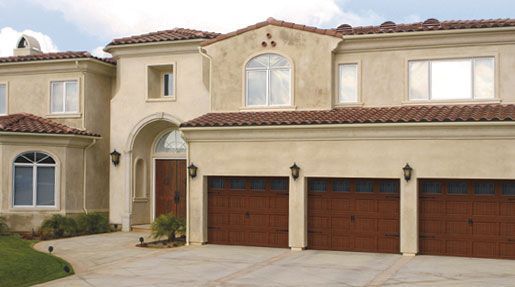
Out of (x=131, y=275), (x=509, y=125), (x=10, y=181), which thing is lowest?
(x=131, y=275)

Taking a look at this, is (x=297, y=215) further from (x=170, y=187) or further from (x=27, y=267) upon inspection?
(x=27, y=267)

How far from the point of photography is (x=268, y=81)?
73.0 ft

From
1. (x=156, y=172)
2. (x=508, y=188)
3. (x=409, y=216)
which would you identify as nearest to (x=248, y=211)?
(x=409, y=216)

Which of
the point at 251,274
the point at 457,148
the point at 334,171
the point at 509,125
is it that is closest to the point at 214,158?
the point at 334,171

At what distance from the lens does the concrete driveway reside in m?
15.3

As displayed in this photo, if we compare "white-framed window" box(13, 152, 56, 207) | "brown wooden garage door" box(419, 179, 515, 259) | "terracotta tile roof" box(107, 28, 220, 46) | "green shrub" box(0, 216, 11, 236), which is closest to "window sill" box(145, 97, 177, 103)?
"terracotta tile roof" box(107, 28, 220, 46)

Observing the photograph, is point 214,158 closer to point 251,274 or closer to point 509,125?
point 251,274

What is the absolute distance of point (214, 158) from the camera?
70.4 ft

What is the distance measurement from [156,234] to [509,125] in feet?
36.2

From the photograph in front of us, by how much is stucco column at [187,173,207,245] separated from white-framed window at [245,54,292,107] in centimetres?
311

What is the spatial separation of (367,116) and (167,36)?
9096 mm

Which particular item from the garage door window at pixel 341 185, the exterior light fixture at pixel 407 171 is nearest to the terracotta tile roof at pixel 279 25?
the garage door window at pixel 341 185

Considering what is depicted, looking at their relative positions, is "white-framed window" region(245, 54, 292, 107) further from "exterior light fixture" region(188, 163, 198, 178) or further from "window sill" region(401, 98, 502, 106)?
"window sill" region(401, 98, 502, 106)

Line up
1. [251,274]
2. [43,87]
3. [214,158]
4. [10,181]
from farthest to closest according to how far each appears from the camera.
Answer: [43,87]
[10,181]
[214,158]
[251,274]
